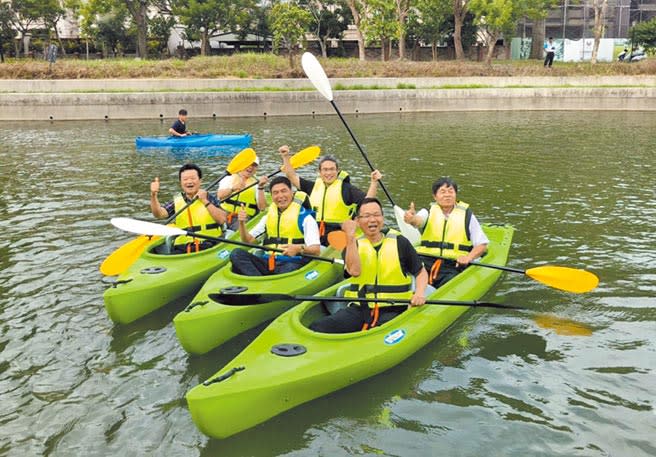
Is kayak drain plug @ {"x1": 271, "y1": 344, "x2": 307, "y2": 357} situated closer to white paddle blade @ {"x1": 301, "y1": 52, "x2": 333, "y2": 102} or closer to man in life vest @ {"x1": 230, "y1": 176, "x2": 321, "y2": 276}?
man in life vest @ {"x1": 230, "y1": 176, "x2": 321, "y2": 276}

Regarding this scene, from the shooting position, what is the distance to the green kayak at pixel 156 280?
232 inches

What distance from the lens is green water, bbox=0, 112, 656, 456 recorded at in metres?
4.28

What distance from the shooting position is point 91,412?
4.60 meters

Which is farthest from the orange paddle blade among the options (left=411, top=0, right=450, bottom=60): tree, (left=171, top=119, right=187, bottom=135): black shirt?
(left=411, top=0, right=450, bottom=60): tree

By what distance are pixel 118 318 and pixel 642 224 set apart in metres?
7.57

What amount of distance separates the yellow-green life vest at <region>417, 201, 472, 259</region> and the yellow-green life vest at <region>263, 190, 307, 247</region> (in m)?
1.37

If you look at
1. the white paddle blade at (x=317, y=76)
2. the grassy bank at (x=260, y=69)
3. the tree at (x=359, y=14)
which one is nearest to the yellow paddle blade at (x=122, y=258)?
the white paddle blade at (x=317, y=76)

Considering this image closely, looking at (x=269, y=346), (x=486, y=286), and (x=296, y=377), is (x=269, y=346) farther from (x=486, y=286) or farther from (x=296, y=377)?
(x=486, y=286)

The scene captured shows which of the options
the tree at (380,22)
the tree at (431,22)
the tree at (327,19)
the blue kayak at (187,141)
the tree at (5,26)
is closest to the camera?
the blue kayak at (187,141)

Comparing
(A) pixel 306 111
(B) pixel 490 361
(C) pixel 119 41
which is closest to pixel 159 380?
(B) pixel 490 361

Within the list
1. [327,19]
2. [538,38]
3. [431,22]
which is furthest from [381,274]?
[538,38]

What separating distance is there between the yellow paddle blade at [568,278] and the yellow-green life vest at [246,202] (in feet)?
13.0

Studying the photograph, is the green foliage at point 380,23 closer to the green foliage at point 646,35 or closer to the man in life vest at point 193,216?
the green foliage at point 646,35

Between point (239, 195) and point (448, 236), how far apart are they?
3224 mm
